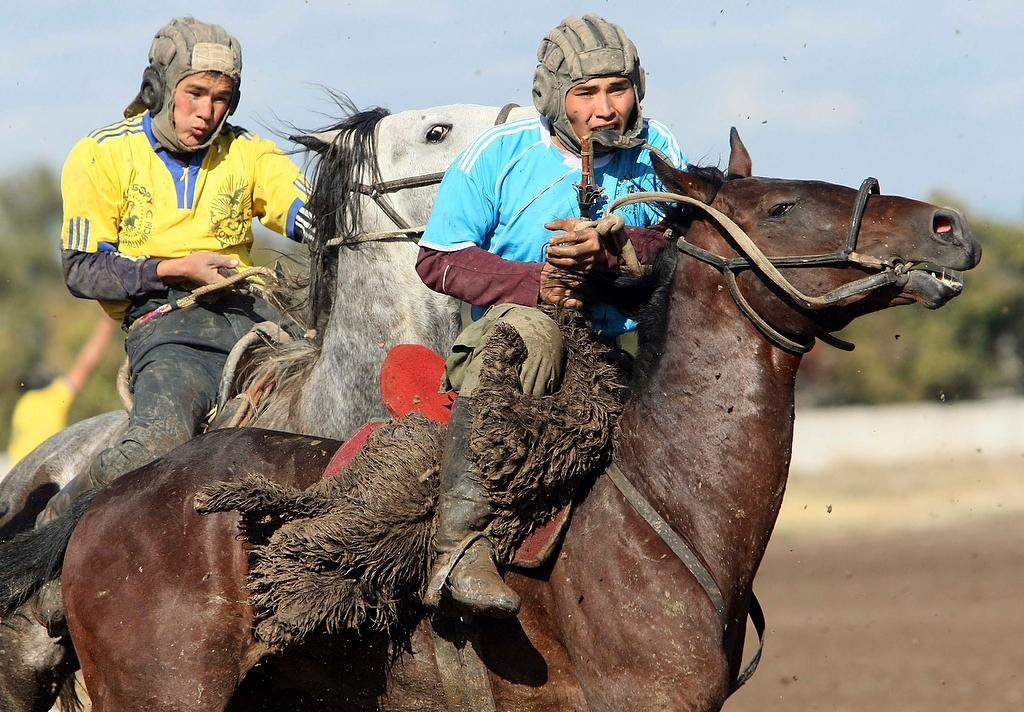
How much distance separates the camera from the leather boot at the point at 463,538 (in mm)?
3613

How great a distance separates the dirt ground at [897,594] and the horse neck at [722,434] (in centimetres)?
318

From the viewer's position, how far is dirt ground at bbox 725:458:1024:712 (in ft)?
29.6

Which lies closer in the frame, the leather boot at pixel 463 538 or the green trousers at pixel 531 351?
the leather boot at pixel 463 538

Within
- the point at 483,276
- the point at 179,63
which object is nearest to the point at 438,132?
the point at 179,63

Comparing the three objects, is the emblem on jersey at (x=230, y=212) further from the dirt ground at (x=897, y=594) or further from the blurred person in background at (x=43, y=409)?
the blurred person in background at (x=43, y=409)

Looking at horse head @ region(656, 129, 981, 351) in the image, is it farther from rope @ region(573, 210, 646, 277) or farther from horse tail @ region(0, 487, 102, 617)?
horse tail @ region(0, 487, 102, 617)

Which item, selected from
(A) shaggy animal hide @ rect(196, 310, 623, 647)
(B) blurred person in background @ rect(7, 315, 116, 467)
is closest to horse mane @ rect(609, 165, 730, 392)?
(A) shaggy animal hide @ rect(196, 310, 623, 647)

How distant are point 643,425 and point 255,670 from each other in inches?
62.4

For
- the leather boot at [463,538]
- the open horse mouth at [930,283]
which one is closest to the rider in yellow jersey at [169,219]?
the leather boot at [463,538]

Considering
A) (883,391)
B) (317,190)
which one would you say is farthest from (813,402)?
(317,190)

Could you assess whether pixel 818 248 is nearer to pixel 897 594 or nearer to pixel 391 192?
pixel 391 192

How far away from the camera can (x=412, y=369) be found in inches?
170

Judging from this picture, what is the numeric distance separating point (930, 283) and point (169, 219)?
352 centimetres

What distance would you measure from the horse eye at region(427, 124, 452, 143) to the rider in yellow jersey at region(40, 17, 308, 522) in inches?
29.4
